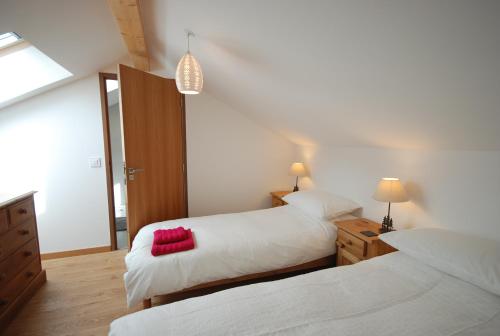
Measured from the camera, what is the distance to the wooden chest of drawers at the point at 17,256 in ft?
5.31

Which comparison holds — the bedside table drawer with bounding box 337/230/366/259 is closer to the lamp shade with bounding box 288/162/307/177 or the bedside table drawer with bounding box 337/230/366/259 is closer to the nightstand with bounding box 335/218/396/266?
the nightstand with bounding box 335/218/396/266

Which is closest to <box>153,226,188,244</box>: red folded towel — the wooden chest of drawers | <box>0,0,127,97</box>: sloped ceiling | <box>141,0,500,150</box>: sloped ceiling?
the wooden chest of drawers

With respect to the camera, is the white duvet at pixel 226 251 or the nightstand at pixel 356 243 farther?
the nightstand at pixel 356 243

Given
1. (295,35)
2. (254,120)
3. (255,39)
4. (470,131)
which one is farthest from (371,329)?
(254,120)

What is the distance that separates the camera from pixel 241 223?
2.21m

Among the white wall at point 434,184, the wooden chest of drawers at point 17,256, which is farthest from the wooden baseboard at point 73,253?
the white wall at point 434,184

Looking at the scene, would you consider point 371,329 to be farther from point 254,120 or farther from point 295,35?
point 254,120

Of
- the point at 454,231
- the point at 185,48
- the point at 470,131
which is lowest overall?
the point at 454,231

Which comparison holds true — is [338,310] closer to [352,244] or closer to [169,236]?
[352,244]

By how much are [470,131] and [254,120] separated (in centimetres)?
229

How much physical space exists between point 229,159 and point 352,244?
6.22ft

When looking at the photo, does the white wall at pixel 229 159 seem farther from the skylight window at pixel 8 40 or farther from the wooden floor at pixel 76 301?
the skylight window at pixel 8 40

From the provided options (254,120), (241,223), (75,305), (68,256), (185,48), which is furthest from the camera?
(254,120)

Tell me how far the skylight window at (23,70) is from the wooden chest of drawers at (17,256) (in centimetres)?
104
